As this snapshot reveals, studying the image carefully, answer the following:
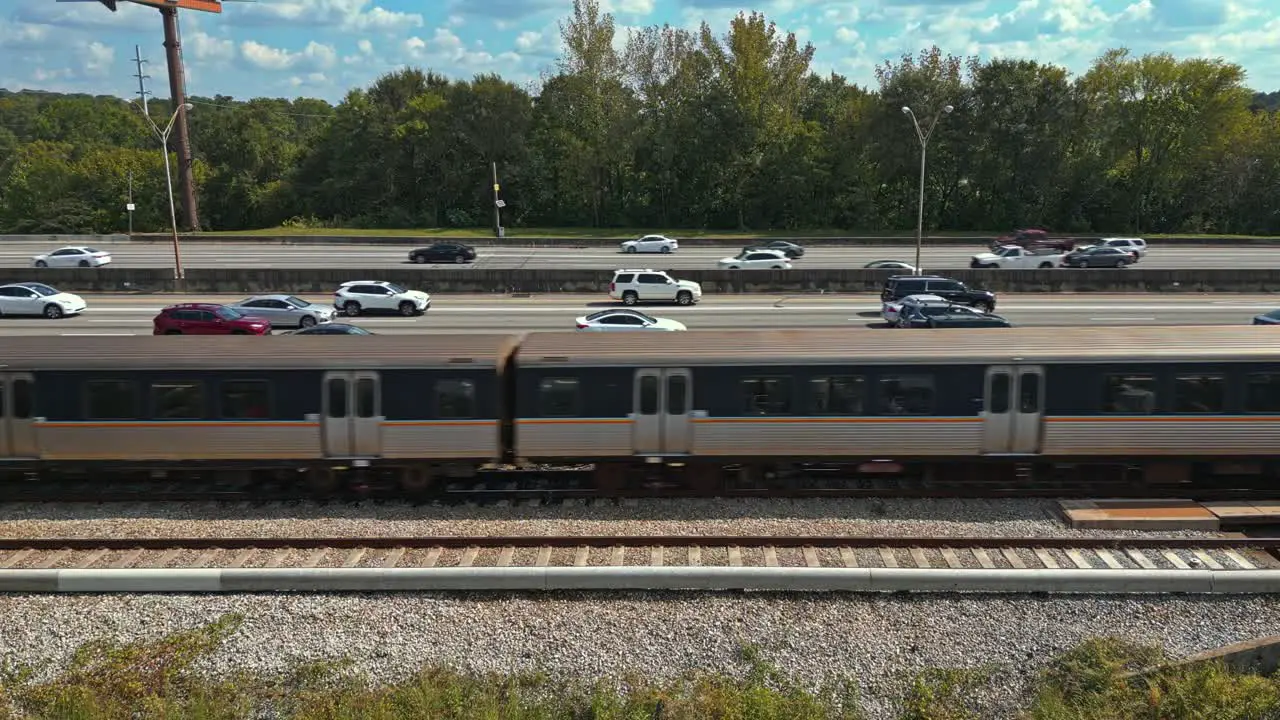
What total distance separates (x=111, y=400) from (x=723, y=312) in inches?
1028

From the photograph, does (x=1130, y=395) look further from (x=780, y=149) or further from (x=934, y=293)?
(x=780, y=149)

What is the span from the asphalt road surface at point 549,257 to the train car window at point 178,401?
36.5 metres

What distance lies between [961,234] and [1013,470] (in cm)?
6109

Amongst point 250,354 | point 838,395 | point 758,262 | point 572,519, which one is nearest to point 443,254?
point 758,262

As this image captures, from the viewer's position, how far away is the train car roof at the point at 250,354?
14805 mm

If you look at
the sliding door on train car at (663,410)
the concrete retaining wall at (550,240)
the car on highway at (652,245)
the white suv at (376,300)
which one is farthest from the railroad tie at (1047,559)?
the concrete retaining wall at (550,240)

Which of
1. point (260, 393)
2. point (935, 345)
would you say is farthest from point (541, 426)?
point (935, 345)

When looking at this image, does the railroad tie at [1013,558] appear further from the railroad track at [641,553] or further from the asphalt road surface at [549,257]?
the asphalt road surface at [549,257]

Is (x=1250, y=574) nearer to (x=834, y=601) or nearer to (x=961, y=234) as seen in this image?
(x=834, y=601)

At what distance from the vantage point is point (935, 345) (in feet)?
49.9

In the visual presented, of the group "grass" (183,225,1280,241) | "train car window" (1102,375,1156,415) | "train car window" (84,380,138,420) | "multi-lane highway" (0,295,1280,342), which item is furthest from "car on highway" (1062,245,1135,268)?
"train car window" (84,380,138,420)

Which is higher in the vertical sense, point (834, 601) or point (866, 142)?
point (866, 142)

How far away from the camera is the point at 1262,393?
577 inches

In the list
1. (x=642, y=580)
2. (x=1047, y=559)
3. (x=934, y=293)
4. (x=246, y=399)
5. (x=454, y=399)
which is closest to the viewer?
(x=642, y=580)
